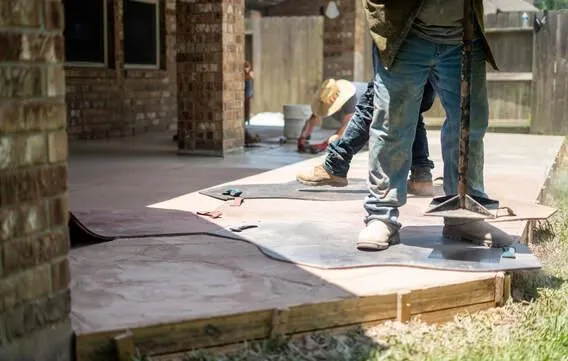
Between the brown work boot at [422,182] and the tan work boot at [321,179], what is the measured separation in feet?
1.54

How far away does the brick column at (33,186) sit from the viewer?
6.61ft

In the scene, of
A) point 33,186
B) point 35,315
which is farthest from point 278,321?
point 33,186

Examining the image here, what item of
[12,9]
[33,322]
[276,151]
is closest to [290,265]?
[33,322]

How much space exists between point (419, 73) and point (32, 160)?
5.94 feet

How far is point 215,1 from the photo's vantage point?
7668 millimetres

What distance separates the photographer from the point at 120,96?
10859 millimetres

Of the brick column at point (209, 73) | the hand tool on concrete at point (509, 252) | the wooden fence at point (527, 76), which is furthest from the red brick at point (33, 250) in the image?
the wooden fence at point (527, 76)

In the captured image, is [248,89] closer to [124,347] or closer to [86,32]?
[86,32]

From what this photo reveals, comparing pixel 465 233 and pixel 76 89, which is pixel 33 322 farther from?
pixel 76 89

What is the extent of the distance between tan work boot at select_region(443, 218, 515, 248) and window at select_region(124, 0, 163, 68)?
8.21 meters

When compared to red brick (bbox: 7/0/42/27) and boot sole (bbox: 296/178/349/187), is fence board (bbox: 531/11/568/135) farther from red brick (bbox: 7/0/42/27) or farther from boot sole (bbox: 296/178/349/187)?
red brick (bbox: 7/0/42/27)

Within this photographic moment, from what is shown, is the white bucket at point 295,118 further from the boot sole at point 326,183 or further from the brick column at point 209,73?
the boot sole at point 326,183

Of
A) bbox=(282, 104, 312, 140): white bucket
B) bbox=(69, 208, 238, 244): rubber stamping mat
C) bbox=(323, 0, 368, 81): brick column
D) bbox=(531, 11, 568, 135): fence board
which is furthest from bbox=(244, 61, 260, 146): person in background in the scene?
bbox=(69, 208, 238, 244): rubber stamping mat

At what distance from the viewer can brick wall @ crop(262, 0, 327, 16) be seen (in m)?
17.0
